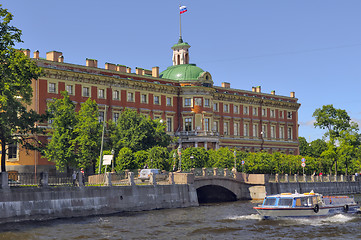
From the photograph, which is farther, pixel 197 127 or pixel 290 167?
pixel 197 127

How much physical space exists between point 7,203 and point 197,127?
5699 centimetres

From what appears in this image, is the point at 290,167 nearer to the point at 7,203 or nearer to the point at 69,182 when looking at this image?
the point at 69,182

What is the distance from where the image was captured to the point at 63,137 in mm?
68062

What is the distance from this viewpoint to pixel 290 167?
292ft

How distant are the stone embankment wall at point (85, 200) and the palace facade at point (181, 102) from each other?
65.0ft

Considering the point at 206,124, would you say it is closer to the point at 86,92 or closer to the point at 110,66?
the point at 110,66

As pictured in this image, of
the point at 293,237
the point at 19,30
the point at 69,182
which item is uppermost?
the point at 19,30

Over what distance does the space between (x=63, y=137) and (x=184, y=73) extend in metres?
34.3

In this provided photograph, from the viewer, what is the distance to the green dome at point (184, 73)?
318 ft

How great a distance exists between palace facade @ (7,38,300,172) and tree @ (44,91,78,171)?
14.6 ft

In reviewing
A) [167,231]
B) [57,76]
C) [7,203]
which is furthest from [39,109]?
[167,231]

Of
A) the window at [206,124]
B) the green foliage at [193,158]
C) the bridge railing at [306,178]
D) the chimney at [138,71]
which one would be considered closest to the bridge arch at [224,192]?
the bridge railing at [306,178]

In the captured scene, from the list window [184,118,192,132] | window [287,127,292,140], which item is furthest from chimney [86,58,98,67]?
window [287,127,292,140]

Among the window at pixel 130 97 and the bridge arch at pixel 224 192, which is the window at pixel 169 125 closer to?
the window at pixel 130 97
